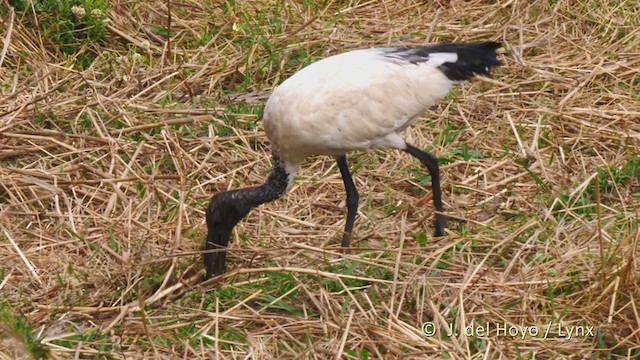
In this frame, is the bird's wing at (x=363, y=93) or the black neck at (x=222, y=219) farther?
the bird's wing at (x=363, y=93)

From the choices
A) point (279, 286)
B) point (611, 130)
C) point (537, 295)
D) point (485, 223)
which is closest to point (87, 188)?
point (279, 286)

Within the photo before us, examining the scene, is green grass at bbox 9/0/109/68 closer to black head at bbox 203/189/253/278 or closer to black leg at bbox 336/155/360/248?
black leg at bbox 336/155/360/248

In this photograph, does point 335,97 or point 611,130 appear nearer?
point 335,97

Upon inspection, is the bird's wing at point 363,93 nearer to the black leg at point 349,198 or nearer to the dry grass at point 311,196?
the black leg at point 349,198

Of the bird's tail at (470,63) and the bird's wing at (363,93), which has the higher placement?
the bird's tail at (470,63)

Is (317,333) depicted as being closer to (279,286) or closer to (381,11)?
(279,286)

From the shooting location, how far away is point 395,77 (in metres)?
5.17

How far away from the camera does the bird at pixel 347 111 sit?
4.90m

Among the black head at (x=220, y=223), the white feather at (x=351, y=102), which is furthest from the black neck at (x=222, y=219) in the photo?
the white feather at (x=351, y=102)

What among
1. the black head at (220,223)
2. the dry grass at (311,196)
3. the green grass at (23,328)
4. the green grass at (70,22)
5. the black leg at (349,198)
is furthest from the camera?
the green grass at (70,22)

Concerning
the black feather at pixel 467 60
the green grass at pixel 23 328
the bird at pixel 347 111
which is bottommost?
the green grass at pixel 23 328

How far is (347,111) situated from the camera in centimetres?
500

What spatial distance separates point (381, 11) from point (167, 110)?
1.95 meters

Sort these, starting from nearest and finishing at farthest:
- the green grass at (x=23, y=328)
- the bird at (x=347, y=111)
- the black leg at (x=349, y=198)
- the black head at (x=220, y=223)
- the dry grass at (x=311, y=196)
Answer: the green grass at (x=23, y=328), the dry grass at (x=311, y=196), the black head at (x=220, y=223), the bird at (x=347, y=111), the black leg at (x=349, y=198)
